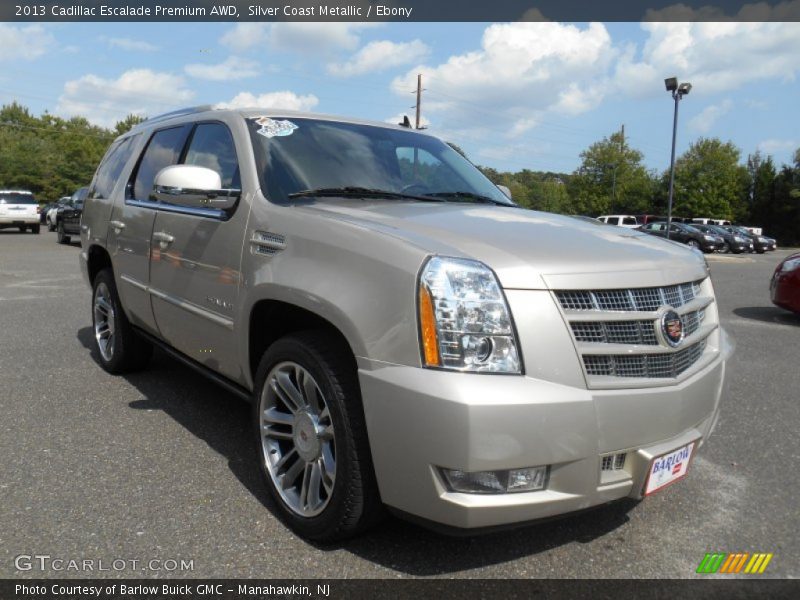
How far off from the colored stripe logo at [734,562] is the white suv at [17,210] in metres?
28.3

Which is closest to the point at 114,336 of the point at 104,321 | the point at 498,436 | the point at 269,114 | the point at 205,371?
the point at 104,321

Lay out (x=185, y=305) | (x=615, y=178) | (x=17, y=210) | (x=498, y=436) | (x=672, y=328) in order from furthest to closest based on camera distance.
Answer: (x=615, y=178) < (x=17, y=210) < (x=185, y=305) < (x=672, y=328) < (x=498, y=436)

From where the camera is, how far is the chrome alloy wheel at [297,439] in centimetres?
257

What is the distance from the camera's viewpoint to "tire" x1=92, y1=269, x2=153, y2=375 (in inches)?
187

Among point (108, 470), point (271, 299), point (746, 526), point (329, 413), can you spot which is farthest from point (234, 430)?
point (746, 526)

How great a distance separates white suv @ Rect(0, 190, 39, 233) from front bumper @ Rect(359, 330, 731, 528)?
27.7 meters

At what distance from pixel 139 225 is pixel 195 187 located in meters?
1.39

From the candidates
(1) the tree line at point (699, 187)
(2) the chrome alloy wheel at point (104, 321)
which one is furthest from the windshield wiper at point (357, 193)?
(1) the tree line at point (699, 187)

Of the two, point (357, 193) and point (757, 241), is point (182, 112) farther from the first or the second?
point (757, 241)

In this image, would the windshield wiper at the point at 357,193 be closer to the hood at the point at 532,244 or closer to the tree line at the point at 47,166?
the hood at the point at 532,244

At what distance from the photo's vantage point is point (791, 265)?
8648 millimetres

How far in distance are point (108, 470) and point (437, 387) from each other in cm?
205

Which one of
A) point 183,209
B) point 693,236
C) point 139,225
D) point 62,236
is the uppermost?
point 183,209

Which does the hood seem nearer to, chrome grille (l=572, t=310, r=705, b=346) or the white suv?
chrome grille (l=572, t=310, r=705, b=346)
